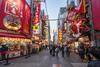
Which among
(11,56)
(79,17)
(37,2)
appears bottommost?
(11,56)

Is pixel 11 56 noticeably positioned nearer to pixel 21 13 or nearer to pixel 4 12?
pixel 4 12

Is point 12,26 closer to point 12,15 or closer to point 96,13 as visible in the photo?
point 12,15

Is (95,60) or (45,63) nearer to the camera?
(95,60)

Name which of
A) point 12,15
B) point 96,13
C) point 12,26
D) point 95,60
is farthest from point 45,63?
point 95,60

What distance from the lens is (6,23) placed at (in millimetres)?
32750

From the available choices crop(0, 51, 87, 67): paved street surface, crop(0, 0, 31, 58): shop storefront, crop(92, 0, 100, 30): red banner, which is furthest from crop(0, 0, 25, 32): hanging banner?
crop(92, 0, 100, 30): red banner

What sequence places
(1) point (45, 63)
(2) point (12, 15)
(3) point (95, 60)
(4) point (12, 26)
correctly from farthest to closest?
(4) point (12, 26) → (2) point (12, 15) → (1) point (45, 63) → (3) point (95, 60)

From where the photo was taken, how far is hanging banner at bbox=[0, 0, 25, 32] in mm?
31812

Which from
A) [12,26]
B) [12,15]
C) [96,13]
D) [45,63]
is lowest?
[45,63]

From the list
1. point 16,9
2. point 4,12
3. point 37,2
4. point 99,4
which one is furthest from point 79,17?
point 37,2

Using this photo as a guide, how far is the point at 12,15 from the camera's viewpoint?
34750 millimetres

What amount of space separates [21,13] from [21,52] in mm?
6578

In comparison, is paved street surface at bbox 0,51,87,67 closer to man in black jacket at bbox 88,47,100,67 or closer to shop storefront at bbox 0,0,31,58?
shop storefront at bbox 0,0,31,58

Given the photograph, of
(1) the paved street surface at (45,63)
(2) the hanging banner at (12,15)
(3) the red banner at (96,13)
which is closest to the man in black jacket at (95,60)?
(1) the paved street surface at (45,63)
